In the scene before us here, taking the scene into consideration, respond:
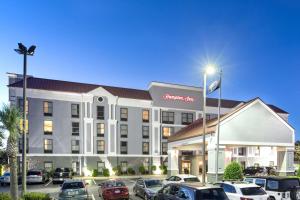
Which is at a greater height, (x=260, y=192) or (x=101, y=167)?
(x=260, y=192)

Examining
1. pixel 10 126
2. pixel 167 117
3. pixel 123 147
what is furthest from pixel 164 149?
pixel 10 126

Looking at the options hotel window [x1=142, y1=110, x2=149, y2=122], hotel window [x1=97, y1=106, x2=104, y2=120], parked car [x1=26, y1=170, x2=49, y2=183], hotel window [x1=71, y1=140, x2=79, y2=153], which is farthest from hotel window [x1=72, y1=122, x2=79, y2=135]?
parked car [x1=26, y1=170, x2=49, y2=183]

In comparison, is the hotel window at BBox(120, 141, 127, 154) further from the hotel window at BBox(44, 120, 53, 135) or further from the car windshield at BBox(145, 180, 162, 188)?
the car windshield at BBox(145, 180, 162, 188)

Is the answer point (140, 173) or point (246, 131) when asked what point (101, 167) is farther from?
point (246, 131)

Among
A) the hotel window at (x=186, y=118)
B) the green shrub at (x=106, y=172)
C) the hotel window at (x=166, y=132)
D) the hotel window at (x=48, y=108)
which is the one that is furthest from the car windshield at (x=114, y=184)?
the hotel window at (x=186, y=118)

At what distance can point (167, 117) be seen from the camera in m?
58.8

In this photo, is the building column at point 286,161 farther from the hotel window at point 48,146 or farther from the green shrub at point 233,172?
the hotel window at point 48,146

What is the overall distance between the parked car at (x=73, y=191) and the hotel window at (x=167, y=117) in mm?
39807

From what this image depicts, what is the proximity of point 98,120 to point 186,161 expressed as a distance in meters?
17.2

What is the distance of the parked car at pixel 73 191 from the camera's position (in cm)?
1867

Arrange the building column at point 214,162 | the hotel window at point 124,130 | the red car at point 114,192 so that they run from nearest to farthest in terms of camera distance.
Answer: the red car at point 114,192 < the building column at point 214,162 < the hotel window at point 124,130

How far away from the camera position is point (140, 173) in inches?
2149

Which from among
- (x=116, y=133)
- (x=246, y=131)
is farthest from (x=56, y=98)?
(x=246, y=131)

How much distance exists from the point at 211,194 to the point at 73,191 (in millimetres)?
9551
